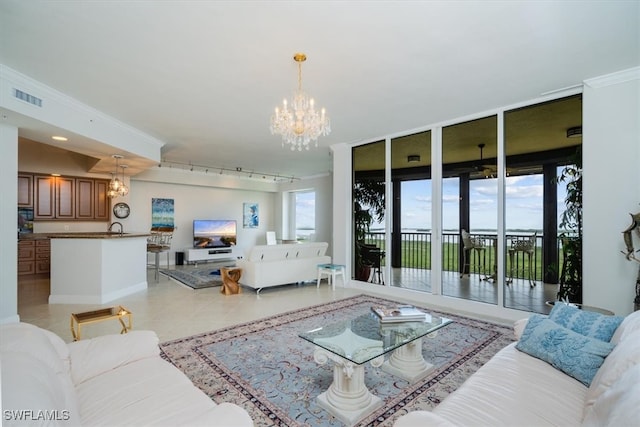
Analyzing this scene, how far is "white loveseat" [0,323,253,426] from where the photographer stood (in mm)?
906

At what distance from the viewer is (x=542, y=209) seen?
407cm

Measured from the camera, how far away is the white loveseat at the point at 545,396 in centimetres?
106

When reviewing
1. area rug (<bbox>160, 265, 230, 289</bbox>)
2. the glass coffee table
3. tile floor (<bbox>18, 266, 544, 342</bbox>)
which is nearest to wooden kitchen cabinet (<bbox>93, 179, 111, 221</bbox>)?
tile floor (<bbox>18, 266, 544, 342</bbox>)

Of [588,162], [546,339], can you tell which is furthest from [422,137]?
[546,339]

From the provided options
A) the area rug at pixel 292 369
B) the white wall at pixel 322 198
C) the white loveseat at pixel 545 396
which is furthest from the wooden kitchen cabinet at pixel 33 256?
the white loveseat at pixel 545 396

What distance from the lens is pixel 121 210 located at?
7.78 metres

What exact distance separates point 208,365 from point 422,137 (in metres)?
4.61

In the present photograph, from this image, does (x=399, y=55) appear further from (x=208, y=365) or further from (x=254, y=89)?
(x=208, y=365)

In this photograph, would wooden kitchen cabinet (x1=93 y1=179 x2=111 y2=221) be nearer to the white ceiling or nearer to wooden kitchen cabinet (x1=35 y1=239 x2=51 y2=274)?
wooden kitchen cabinet (x1=35 y1=239 x2=51 y2=274)

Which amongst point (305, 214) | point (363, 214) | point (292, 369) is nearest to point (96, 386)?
point (292, 369)

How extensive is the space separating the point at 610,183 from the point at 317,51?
11.5 ft

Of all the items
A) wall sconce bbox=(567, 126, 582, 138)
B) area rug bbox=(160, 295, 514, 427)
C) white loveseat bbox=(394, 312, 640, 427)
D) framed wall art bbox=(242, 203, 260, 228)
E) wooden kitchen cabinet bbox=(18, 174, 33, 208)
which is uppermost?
wall sconce bbox=(567, 126, 582, 138)

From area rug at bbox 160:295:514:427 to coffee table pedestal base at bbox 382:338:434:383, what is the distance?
57 mm

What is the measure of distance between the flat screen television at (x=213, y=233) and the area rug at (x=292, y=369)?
20.0 ft
